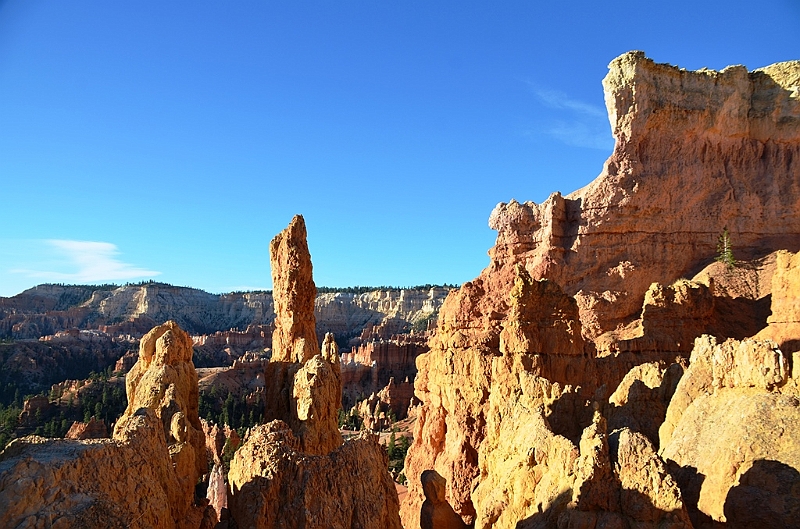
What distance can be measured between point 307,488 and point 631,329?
1824 cm

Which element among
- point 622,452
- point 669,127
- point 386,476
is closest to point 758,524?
point 622,452

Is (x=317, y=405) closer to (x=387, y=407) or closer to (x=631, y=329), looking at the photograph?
(x=631, y=329)

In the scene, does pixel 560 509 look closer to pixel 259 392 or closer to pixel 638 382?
pixel 638 382

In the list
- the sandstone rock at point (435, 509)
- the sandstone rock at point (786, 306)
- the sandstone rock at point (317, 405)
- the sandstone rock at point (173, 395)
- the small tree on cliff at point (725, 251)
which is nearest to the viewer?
the sandstone rock at point (173, 395)

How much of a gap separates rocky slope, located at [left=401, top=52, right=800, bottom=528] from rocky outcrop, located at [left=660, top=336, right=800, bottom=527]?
3cm

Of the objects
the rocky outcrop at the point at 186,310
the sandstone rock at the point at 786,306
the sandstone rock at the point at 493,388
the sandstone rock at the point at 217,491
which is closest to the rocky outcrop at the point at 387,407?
the sandstone rock at the point at 493,388

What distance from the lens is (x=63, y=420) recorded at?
4906 centimetres

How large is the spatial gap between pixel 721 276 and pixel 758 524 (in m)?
19.1

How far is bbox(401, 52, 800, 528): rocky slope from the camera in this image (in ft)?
28.3

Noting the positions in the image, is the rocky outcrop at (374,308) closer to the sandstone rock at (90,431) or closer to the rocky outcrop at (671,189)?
the sandstone rock at (90,431)

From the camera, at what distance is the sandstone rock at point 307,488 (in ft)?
26.4

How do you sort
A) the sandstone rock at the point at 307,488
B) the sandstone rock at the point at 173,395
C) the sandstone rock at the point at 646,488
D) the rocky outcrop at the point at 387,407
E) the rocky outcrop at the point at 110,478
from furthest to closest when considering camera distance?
the rocky outcrop at the point at 387,407
the sandstone rock at the point at 173,395
the sandstone rock at the point at 307,488
the sandstone rock at the point at 646,488
the rocky outcrop at the point at 110,478

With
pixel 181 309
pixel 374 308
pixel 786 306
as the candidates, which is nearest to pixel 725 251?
pixel 786 306

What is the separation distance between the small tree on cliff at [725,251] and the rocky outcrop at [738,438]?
1654 cm
